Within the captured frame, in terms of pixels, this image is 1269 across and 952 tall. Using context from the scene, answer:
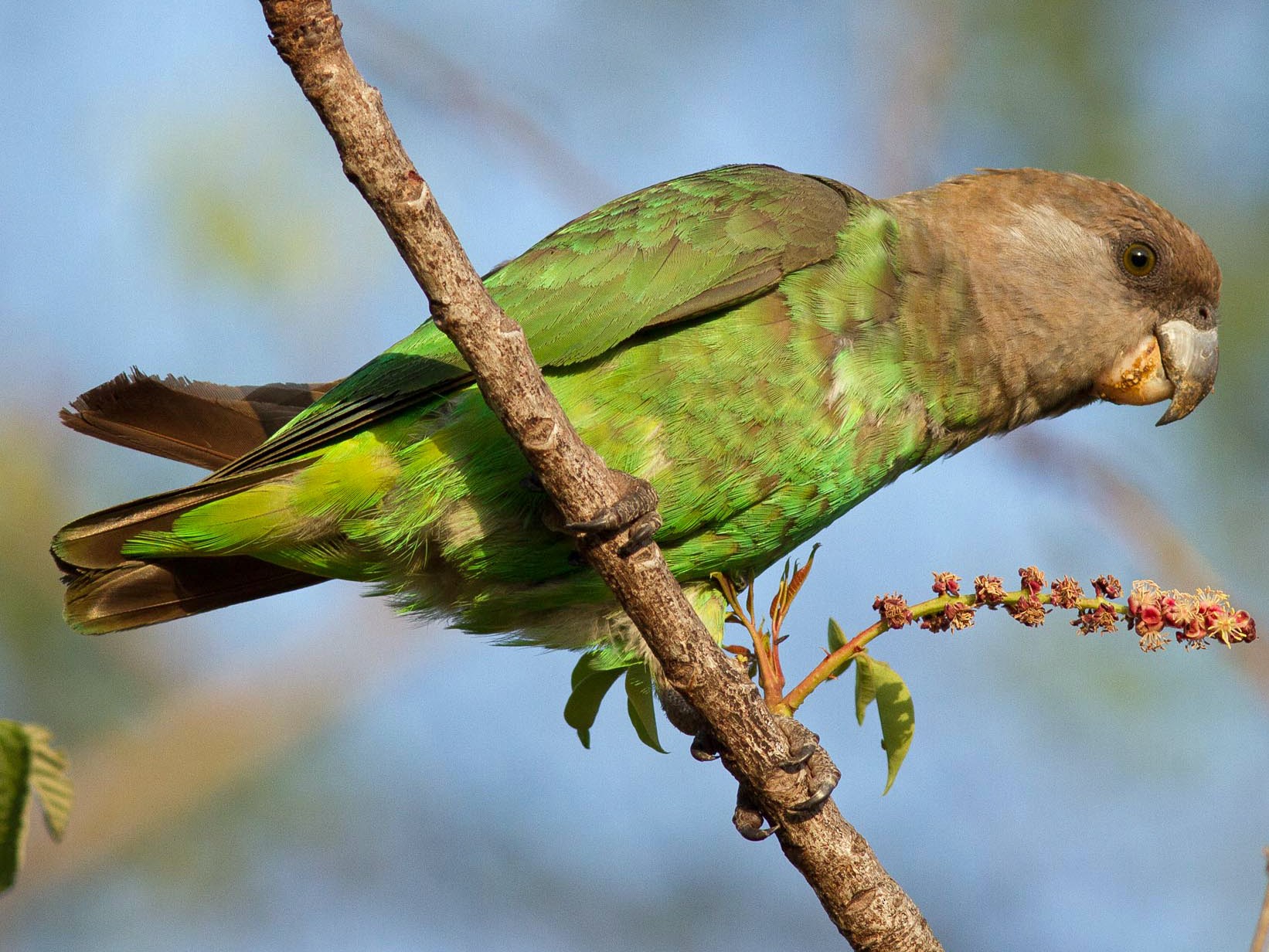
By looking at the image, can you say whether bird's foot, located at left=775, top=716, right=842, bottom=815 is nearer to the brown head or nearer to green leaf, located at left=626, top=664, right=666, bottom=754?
green leaf, located at left=626, top=664, right=666, bottom=754

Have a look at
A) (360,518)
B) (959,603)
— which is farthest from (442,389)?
(959,603)

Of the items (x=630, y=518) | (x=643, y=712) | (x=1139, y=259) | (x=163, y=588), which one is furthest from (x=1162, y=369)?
(x=163, y=588)

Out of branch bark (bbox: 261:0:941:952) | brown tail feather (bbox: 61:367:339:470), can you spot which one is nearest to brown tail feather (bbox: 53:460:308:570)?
brown tail feather (bbox: 61:367:339:470)

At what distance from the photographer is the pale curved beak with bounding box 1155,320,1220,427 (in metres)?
4.00

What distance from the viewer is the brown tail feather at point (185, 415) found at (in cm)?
365

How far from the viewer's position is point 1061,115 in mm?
6855

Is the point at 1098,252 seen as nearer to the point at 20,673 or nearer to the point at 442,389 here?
the point at 442,389

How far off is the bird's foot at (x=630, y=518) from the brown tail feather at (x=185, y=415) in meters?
1.55

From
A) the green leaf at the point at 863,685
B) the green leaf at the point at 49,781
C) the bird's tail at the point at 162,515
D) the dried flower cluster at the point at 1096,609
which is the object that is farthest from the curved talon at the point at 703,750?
the green leaf at the point at 49,781

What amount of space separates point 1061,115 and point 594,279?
174 inches

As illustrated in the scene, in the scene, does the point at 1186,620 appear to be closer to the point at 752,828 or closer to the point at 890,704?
the point at 890,704

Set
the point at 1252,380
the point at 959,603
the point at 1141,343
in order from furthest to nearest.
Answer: the point at 1252,380 < the point at 1141,343 < the point at 959,603

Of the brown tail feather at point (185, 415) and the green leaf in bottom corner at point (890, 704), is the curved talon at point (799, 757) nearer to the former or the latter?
the green leaf in bottom corner at point (890, 704)

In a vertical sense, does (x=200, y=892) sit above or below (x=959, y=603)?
above
